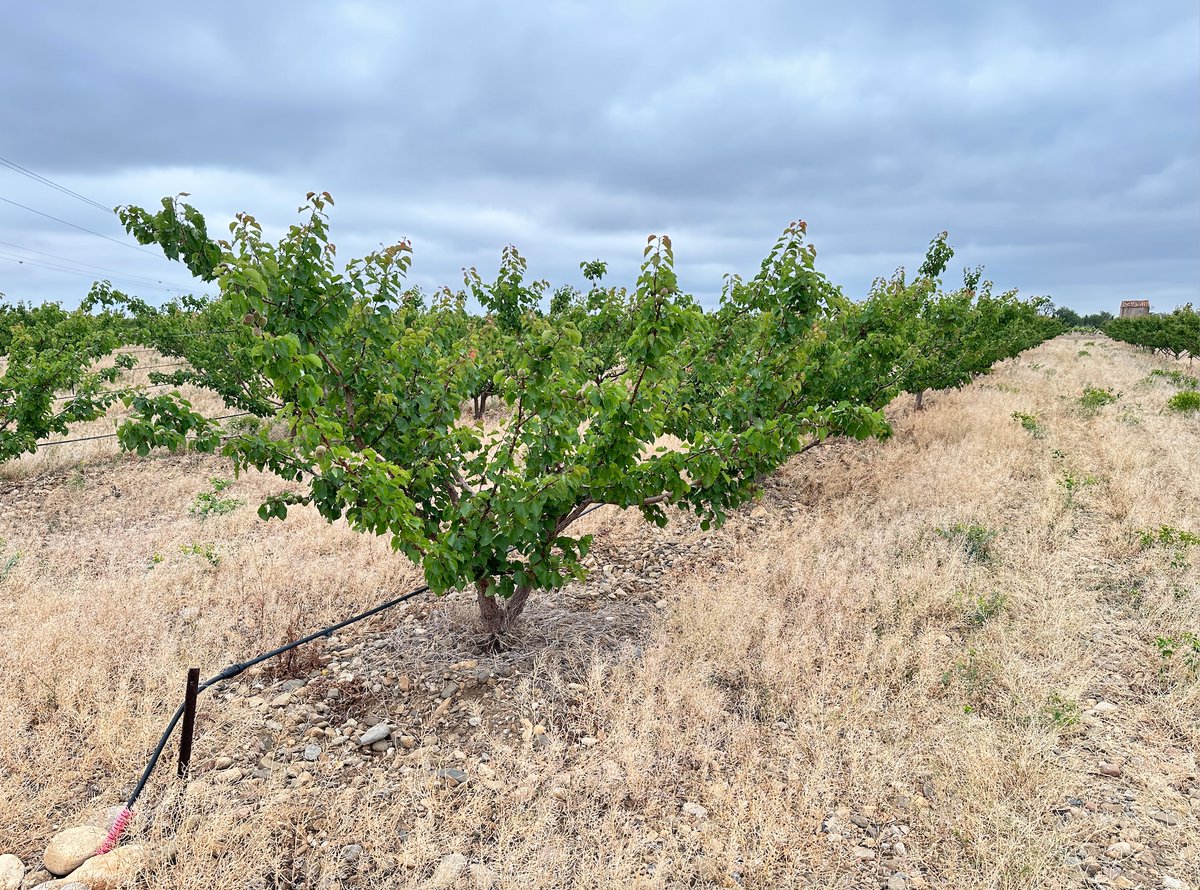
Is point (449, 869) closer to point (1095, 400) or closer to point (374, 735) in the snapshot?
point (374, 735)

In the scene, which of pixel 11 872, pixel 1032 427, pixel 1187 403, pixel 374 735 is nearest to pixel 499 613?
pixel 374 735

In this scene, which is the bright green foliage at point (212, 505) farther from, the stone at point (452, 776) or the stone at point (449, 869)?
the stone at point (449, 869)

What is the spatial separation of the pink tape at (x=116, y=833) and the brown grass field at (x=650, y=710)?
0.28ft

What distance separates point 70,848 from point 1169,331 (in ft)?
146

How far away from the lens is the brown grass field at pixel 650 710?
10.8 feet

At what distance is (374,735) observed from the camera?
422 centimetres

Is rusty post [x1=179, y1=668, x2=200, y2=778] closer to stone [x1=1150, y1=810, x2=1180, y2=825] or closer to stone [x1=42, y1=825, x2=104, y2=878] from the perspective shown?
stone [x1=42, y1=825, x2=104, y2=878]

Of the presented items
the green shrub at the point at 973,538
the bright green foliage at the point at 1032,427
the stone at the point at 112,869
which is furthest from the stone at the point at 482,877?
the bright green foliage at the point at 1032,427

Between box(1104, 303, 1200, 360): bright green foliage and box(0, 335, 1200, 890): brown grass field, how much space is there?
29.7 m

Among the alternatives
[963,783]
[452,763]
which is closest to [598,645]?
[452,763]

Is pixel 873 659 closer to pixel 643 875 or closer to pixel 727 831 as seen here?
pixel 727 831

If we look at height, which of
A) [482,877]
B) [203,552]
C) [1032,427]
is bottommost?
[482,877]

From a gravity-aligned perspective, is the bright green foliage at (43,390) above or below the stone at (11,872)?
above

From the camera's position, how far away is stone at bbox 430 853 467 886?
3.07 m
